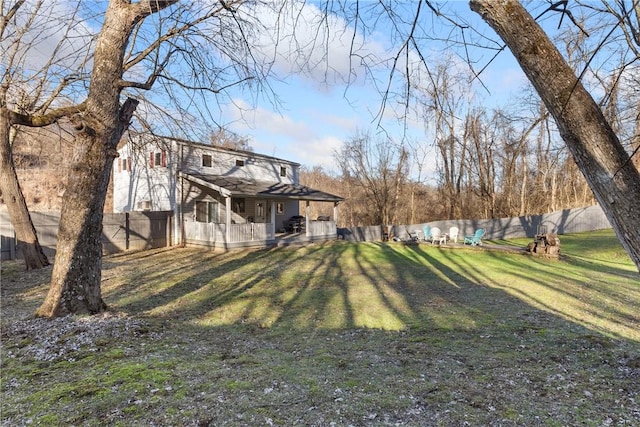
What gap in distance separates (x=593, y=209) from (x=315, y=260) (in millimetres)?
26708

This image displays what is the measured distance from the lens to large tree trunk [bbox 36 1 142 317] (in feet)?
16.8

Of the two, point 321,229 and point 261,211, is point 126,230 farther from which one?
point 321,229

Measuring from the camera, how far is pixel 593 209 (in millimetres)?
28828

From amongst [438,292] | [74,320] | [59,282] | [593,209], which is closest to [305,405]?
[74,320]

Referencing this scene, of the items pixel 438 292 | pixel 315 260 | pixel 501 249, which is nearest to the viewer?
pixel 438 292

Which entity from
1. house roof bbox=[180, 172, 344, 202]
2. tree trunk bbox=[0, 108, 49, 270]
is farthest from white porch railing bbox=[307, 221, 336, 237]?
tree trunk bbox=[0, 108, 49, 270]

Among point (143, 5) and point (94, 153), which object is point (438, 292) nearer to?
point (94, 153)

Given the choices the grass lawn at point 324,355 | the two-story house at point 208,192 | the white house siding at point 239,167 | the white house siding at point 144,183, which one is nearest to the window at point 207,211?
the two-story house at point 208,192

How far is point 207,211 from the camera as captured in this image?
18969 millimetres

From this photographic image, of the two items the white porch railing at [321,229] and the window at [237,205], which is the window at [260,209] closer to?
the window at [237,205]

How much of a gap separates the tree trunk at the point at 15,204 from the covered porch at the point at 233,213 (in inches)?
271

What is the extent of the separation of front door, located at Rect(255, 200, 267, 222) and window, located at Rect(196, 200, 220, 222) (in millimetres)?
3370

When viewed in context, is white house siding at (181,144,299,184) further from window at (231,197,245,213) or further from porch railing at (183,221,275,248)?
porch railing at (183,221,275,248)

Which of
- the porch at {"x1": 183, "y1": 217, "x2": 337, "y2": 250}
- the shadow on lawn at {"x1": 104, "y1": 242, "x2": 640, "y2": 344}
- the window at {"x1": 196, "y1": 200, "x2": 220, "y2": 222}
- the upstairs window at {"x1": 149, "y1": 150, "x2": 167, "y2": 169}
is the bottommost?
the shadow on lawn at {"x1": 104, "y1": 242, "x2": 640, "y2": 344}
